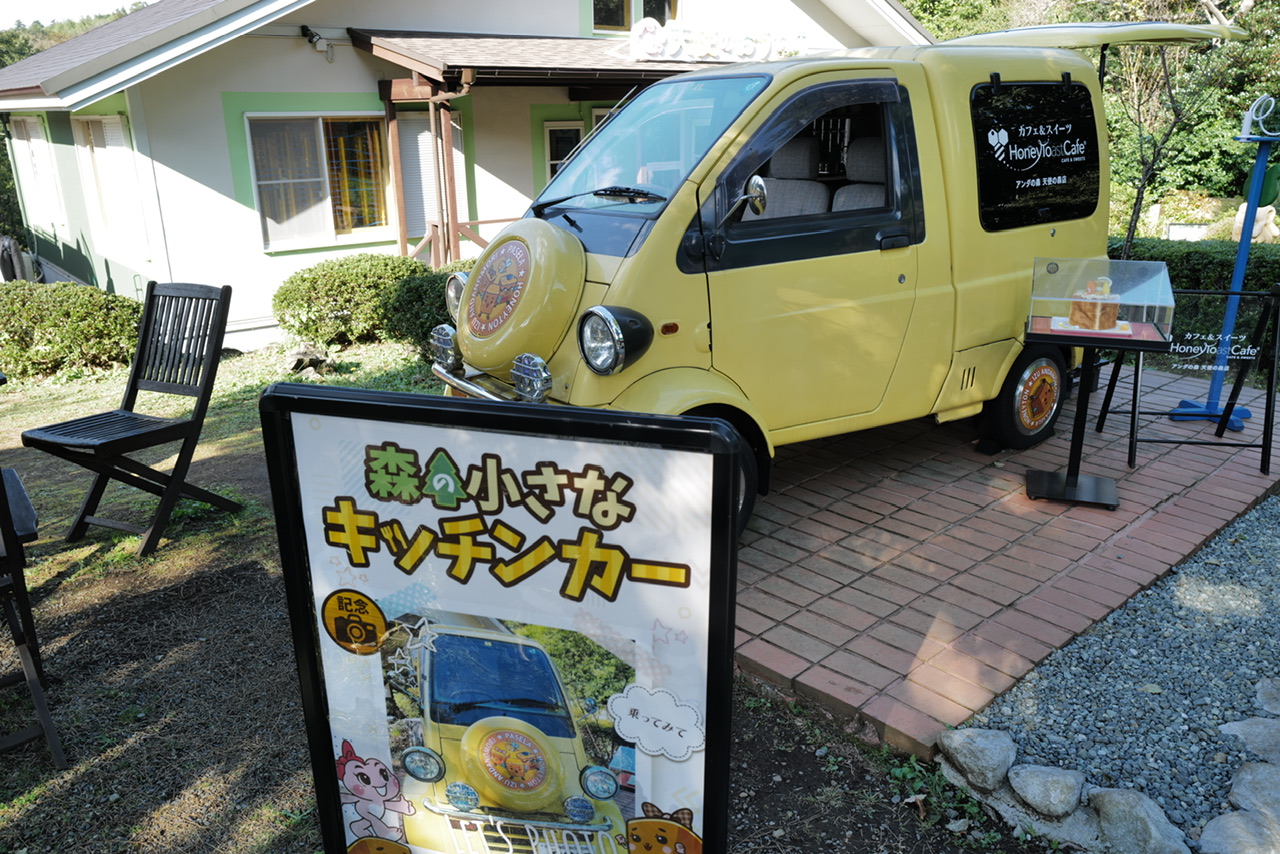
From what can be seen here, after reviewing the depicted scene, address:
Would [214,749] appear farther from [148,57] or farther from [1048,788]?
[148,57]

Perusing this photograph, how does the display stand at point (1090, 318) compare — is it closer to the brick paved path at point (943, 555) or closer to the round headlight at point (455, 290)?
the brick paved path at point (943, 555)

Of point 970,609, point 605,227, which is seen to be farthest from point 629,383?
point 970,609

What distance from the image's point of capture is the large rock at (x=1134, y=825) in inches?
105

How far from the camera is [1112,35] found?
5676mm

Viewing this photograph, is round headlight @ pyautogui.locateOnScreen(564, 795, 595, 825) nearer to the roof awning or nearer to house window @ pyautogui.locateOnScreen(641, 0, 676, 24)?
the roof awning

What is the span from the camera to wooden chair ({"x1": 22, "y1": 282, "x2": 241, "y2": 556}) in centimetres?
461

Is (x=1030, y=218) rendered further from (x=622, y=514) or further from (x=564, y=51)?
Result: (x=564, y=51)

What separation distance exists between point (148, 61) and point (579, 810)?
949cm

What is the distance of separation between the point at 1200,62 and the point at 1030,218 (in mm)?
8408

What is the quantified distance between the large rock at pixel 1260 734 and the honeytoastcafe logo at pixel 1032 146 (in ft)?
10.3

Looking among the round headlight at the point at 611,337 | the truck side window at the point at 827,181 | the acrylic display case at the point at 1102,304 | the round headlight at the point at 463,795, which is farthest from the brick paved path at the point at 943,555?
the round headlight at the point at 463,795

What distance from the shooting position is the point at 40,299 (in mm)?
9211

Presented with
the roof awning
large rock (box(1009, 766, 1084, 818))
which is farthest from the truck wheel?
the roof awning

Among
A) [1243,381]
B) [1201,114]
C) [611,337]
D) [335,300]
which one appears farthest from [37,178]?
[1201,114]
